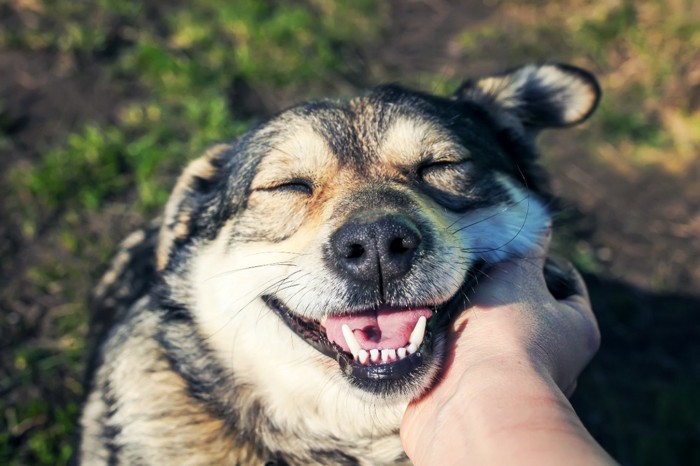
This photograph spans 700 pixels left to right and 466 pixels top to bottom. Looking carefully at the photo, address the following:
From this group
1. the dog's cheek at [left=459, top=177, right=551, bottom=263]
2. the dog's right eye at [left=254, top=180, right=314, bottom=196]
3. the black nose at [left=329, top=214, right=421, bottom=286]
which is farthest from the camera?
the dog's right eye at [left=254, top=180, right=314, bottom=196]

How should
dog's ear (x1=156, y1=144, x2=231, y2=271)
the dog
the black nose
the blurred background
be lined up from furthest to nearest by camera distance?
1. the blurred background
2. dog's ear (x1=156, y1=144, x2=231, y2=271)
3. the dog
4. the black nose

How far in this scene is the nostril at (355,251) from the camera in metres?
2.33

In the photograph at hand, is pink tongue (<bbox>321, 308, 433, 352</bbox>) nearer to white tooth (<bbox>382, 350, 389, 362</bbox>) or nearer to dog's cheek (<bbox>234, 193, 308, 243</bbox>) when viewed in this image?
white tooth (<bbox>382, 350, 389, 362</bbox>)

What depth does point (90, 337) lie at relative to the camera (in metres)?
3.94

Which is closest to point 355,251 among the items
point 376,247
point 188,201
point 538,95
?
point 376,247

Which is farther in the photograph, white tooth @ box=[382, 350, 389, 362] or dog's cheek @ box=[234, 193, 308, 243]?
dog's cheek @ box=[234, 193, 308, 243]

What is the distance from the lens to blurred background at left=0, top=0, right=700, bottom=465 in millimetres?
4148

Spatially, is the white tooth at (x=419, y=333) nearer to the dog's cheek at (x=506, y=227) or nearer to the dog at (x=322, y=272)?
the dog at (x=322, y=272)

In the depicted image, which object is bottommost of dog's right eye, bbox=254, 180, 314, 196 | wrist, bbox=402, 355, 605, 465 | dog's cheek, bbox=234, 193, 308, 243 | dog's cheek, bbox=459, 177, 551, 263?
wrist, bbox=402, 355, 605, 465

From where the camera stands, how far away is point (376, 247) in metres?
2.29

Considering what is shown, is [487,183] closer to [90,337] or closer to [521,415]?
[521,415]

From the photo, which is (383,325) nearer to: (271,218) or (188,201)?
(271,218)

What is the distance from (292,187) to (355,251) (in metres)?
0.62

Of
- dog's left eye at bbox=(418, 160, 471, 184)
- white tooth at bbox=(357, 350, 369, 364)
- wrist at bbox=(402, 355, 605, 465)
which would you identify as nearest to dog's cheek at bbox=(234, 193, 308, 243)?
dog's left eye at bbox=(418, 160, 471, 184)
